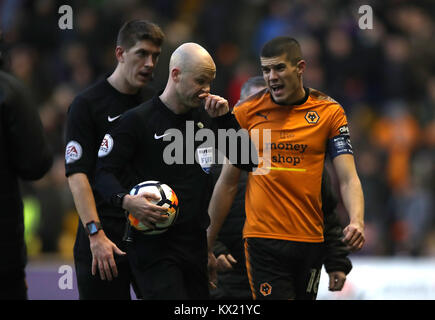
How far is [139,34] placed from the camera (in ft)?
21.4

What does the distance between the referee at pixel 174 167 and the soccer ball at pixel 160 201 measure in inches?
4.0

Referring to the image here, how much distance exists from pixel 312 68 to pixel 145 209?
8.62 metres

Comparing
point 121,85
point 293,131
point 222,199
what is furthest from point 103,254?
point 293,131

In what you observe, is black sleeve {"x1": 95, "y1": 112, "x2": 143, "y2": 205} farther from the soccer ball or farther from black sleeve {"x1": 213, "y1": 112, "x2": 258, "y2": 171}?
black sleeve {"x1": 213, "y1": 112, "x2": 258, "y2": 171}

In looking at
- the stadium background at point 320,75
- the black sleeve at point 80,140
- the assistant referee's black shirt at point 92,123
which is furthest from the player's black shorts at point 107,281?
the stadium background at point 320,75

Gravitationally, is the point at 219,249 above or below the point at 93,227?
below

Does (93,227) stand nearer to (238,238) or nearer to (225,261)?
(225,261)

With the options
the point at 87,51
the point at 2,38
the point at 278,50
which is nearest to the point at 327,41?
the point at 87,51

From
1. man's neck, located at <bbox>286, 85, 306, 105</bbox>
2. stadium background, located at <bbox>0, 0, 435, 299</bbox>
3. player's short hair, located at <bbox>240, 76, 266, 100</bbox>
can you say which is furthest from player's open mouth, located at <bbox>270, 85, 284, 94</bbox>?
stadium background, located at <bbox>0, 0, 435, 299</bbox>

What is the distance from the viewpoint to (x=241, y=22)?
15797 millimetres

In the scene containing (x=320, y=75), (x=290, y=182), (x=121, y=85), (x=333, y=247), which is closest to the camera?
(x=290, y=182)

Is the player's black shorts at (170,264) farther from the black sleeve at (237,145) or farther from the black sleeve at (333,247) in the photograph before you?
the black sleeve at (333,247)

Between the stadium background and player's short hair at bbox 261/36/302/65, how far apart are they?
4.94 m

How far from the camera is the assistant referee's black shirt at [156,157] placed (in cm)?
568
